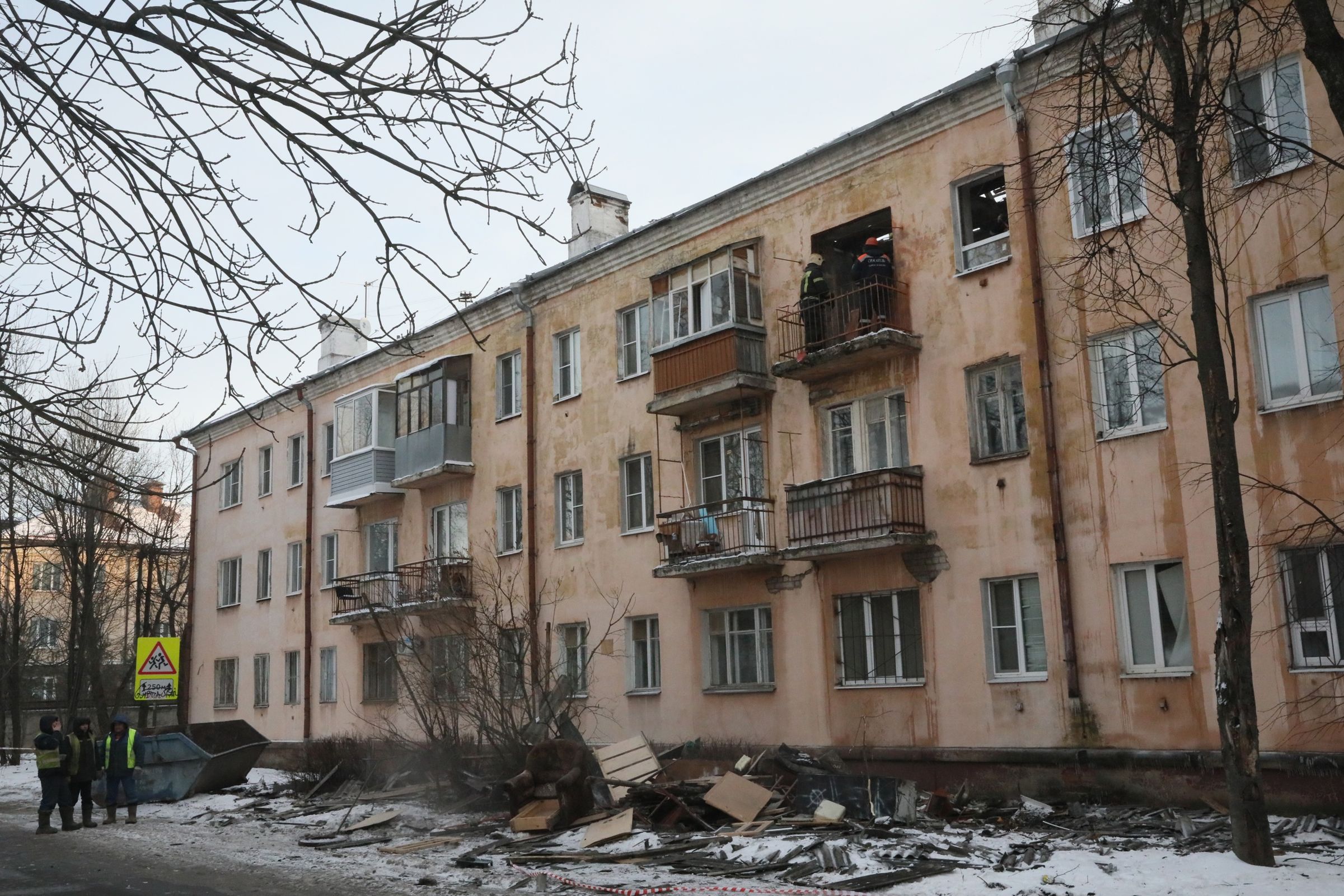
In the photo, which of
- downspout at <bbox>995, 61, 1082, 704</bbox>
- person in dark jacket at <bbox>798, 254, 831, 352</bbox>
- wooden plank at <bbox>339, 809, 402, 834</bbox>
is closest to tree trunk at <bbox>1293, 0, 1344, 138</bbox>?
downspout at <bbox>995, 61, 1082, 704</bbox>

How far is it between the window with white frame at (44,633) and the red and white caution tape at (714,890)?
40.2m

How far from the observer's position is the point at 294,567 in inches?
1319

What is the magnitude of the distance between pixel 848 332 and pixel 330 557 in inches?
722

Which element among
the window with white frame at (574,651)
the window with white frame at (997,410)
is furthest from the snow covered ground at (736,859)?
the window with white frame at (574,651)

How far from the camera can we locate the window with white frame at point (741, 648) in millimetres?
20344

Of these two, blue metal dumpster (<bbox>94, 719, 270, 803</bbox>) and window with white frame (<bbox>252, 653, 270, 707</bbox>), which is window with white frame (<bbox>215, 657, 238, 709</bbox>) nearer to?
window with white frame (<bbox>252, 653, 270, 707</bbox>)

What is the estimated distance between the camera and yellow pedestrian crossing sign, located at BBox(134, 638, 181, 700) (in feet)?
66.5

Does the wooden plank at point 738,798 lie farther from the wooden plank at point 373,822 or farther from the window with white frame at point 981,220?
the window with white frame at point 981,220

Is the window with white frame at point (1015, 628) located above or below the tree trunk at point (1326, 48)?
below

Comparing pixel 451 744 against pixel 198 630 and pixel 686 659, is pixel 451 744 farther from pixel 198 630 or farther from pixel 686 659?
pixel 198 630

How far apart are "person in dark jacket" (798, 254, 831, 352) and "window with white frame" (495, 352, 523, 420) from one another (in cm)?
887

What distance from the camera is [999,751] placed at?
53.4 ft

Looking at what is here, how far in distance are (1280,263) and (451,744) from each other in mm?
13300

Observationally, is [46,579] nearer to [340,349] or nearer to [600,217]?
[340,349]
